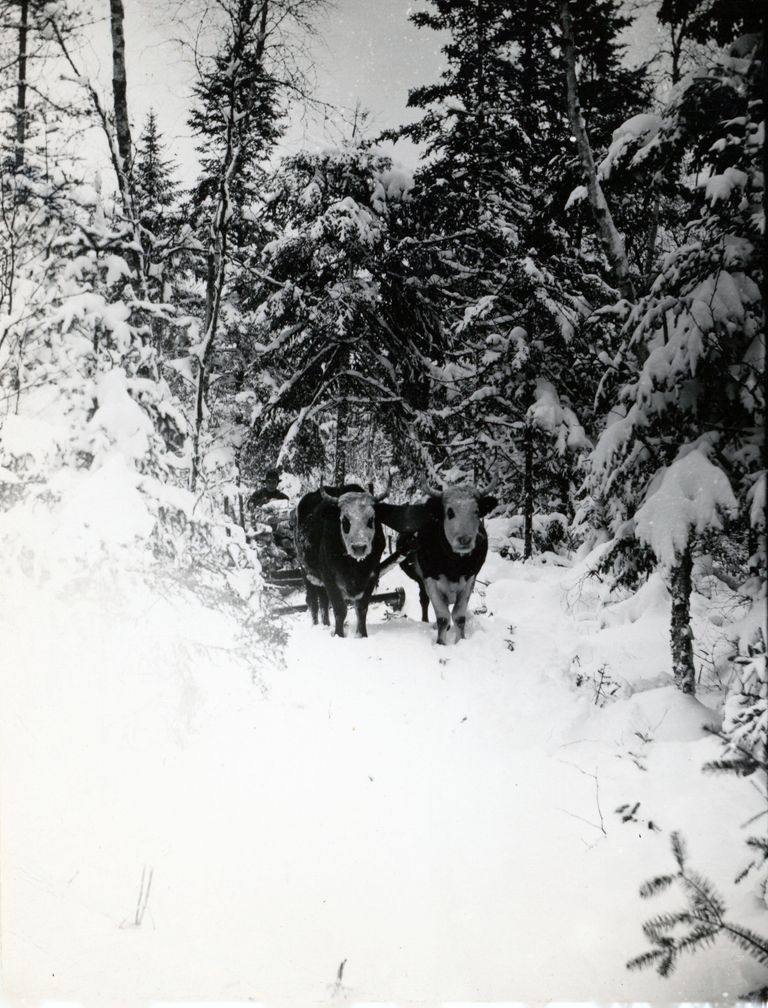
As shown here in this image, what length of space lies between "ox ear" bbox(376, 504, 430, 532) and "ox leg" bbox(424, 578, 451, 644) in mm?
675

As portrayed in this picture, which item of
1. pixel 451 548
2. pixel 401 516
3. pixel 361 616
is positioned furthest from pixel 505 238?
pixel 361 616

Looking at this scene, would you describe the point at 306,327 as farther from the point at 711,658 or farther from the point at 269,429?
the point at 711,658

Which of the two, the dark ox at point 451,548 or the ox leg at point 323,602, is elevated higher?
the dark ox at point 451,548

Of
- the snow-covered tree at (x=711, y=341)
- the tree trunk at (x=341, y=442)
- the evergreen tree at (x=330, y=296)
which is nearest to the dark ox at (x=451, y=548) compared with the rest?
the snow-covered tree at (x=711, y=341)

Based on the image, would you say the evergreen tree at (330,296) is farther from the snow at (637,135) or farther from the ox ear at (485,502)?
the snow at (637,135)

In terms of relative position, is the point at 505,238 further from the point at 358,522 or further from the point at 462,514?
the point at 358,522

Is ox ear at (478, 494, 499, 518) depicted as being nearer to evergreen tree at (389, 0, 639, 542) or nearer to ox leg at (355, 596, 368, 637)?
ox leg at (355, 596, 368, 637)

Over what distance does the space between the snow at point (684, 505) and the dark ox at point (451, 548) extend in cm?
265

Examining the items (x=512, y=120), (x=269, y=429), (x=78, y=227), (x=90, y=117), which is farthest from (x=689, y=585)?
(x=269, y=429)

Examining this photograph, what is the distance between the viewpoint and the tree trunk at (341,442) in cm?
875

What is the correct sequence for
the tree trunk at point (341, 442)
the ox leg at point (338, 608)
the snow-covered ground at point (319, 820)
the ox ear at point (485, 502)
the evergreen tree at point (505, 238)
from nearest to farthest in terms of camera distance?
the snow-covered ground at point (319, 820) → the evergreen tree at point (505, 238) → the ox ear at point (485, 502) → the ox leg at point (338, 608) → the tree trunk at point (341, 442)

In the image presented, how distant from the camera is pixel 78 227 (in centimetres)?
425

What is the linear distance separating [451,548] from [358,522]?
1.05 meters

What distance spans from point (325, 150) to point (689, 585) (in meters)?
7.44
